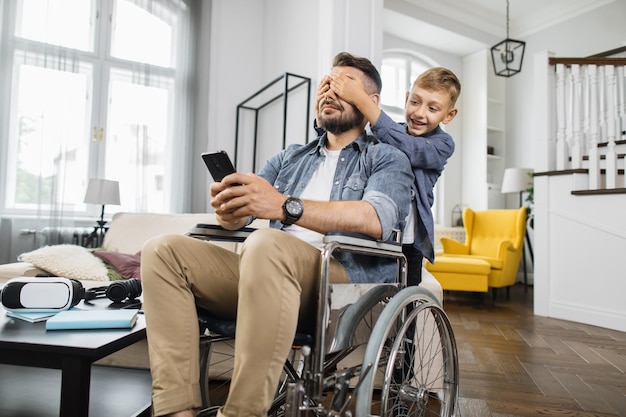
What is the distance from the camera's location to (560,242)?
358cm

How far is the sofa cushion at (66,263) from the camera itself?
2205 millimetres

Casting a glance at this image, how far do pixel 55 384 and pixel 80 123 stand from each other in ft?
9.70

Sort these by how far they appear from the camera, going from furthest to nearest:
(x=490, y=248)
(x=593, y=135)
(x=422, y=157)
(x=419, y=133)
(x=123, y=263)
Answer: (x=490, y=248), (x=593, y=135), (x=123, y=263), (x=419, y=133), (x=422, y=157)

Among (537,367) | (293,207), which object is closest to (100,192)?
(293,207)

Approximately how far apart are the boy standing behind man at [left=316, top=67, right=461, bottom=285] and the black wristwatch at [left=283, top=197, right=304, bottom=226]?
42 cm

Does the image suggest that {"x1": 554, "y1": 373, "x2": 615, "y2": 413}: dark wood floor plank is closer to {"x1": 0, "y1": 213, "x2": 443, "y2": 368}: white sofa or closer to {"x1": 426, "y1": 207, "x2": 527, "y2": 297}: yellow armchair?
{"x1": 0, "y1": 213, "x2": 443, "y2": 368}: white sofa

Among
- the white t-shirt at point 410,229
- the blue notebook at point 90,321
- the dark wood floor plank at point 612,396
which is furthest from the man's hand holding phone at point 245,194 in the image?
the dark wood floor plank at point 612,396

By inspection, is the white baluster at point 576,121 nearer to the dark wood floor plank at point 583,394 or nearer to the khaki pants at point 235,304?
the dark wood floor plank at point 583,394

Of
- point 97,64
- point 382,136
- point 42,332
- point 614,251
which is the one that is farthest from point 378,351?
point 97,64

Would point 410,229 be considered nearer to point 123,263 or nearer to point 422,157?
point 422,157

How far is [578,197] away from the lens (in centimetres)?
350

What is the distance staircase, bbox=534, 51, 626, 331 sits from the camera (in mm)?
3287

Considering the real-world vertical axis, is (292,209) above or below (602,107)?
below

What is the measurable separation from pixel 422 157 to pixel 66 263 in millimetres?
1818
